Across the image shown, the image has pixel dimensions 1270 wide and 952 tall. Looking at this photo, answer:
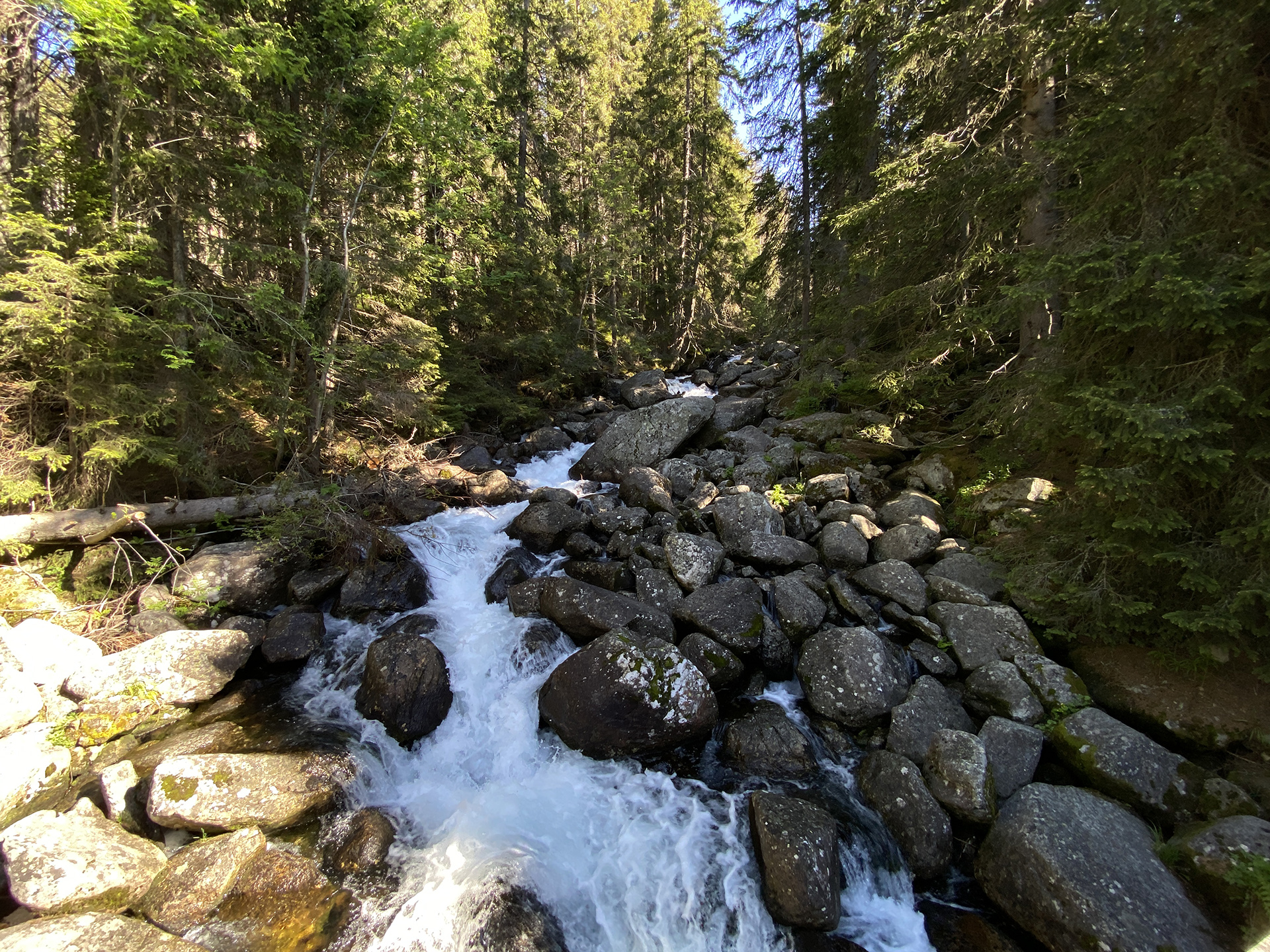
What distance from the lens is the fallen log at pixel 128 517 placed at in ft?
20.9

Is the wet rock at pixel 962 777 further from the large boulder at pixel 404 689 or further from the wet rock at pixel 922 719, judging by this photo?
the large boulder at pixel 404 689

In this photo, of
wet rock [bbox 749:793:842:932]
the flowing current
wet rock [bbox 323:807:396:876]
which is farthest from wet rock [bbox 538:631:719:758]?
wet rock [bbox 323:807:396:876]

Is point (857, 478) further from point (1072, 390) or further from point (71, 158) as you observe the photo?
point (71, 158)

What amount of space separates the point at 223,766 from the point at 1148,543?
8.73 meters

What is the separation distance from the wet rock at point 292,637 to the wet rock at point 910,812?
6863 mm

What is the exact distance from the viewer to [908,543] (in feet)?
22.8

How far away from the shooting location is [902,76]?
8094 mm

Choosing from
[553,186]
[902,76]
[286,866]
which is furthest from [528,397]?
[286,866]

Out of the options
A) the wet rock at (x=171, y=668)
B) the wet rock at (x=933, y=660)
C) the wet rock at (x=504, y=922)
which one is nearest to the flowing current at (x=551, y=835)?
the wet rock at (x=504, y=922)

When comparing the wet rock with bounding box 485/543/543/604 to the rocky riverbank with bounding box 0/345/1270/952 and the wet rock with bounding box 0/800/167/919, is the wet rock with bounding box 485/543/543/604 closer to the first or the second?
the rocky riverbank with bounding box 0/345/1270/952

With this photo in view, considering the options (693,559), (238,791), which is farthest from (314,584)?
(693,559)

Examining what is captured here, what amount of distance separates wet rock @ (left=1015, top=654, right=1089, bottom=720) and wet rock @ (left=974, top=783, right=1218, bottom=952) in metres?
0.92

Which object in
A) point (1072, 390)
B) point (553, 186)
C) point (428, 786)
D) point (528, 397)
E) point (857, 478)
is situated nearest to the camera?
point (1072, 390)

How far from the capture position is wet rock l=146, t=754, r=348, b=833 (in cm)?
431
